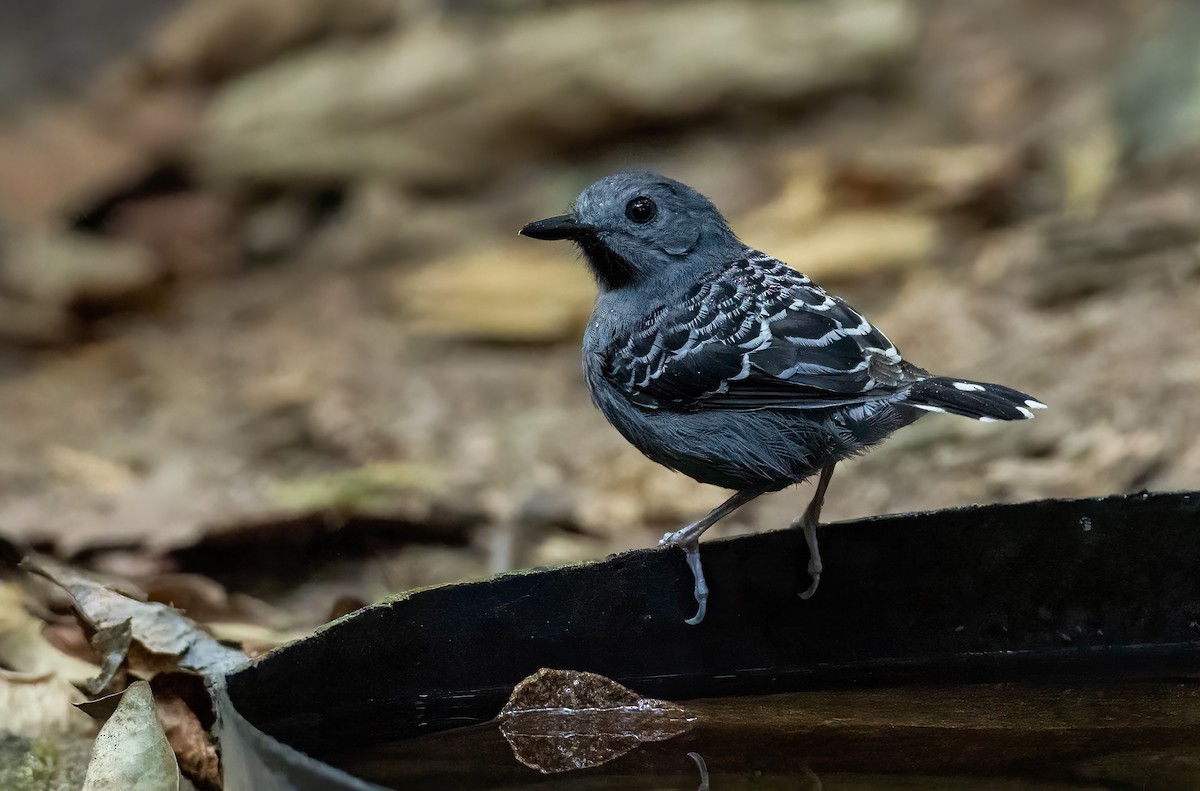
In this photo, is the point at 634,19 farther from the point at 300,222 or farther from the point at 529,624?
the point at 529,624

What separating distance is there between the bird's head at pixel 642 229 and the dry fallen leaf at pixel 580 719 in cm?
131

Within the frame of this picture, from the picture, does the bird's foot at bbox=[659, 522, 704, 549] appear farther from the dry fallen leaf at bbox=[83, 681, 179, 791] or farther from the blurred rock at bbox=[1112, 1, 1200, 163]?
the blurred rock at bbox=[1112, 1, 1200, 163]

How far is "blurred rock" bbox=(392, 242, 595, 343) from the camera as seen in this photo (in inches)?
327

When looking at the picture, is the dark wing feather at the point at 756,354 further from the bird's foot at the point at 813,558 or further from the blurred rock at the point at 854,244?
the blurred rock at the point at 854,244

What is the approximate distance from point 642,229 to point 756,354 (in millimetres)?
582

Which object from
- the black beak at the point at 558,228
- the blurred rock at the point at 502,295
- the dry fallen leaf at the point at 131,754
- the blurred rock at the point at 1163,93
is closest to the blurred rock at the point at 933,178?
the blurred rock at the point at 1163,93

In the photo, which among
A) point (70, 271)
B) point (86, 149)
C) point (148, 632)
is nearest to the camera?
point (148, 632)

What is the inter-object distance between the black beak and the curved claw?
39.9 inches

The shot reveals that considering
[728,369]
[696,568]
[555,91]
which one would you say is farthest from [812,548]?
[555,91]

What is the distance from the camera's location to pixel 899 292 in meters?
7.76

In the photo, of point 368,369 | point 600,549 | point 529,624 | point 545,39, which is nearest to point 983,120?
point 545,39

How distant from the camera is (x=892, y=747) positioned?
293cm

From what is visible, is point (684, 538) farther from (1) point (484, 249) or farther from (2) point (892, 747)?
(1) point (484, 249)

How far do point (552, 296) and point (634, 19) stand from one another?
3.02 metres
